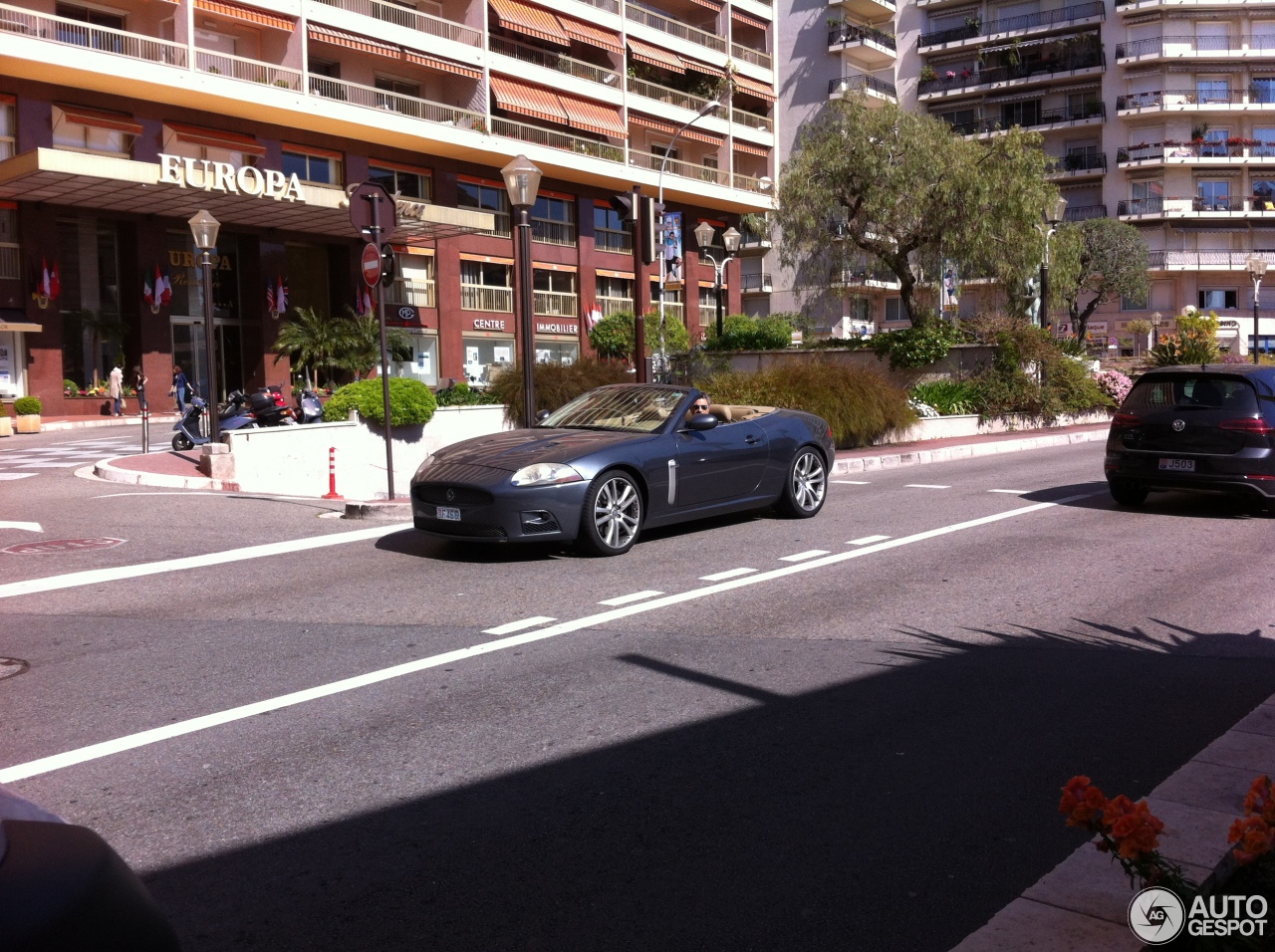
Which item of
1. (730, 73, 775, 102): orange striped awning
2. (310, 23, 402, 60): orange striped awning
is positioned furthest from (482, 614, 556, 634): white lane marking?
(730, 73, 775, 102): orange striped awning

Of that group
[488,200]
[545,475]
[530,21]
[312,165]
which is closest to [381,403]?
[545,475]

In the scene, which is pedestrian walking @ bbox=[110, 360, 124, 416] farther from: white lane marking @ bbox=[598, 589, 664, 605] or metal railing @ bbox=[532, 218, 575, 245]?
white lane marking @ bbox=[598, 589, 664, 605]

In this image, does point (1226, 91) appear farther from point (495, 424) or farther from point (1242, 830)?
point (1242, 830)

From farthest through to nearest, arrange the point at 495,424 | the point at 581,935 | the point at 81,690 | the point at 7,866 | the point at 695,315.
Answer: the point at 695,315, the point at 495,424, the point at 81,690, the point at 581,935, the point at 7,866

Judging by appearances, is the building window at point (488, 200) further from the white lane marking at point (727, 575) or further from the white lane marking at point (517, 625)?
the white lane marking at point (517, 625)

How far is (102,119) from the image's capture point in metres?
31.8

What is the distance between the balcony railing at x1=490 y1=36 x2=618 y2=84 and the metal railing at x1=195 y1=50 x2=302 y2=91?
9.32m

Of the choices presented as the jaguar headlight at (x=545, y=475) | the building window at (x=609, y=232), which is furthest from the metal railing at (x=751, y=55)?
the jaguar headlight at (x=545, y=475)

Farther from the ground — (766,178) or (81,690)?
(766,178)

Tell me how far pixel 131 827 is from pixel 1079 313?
69.4 metres

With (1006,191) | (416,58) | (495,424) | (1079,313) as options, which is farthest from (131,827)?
(1079,313)

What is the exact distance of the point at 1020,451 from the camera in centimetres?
2252

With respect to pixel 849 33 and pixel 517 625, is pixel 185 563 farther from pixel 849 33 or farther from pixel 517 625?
pixel 849 33

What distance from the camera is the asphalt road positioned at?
345 cm
